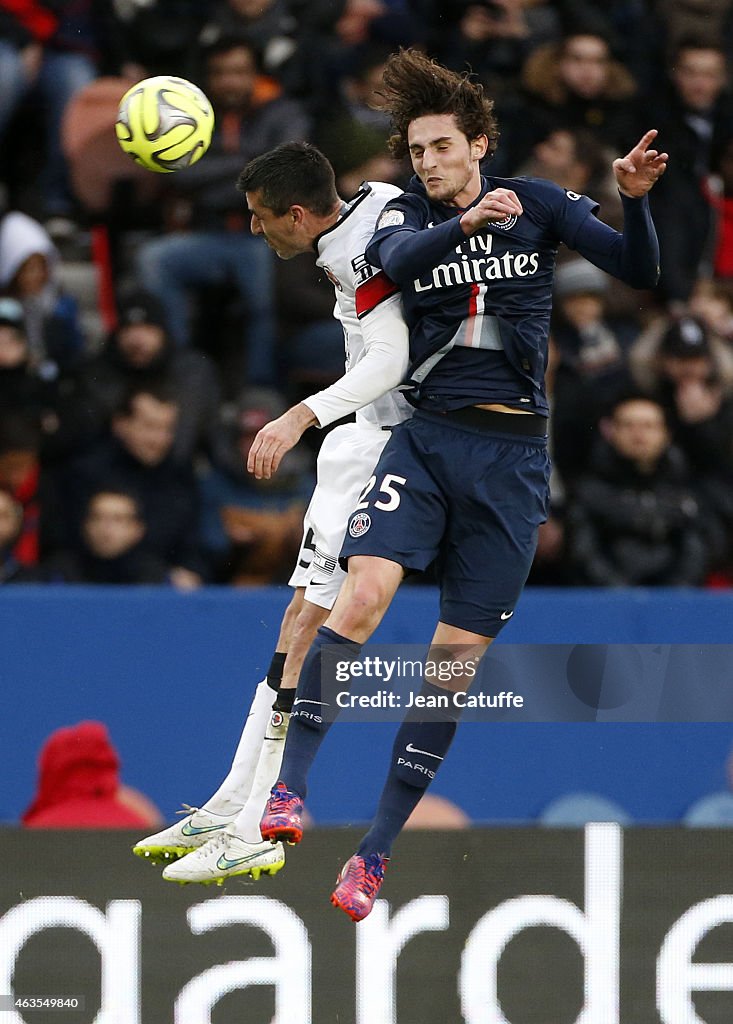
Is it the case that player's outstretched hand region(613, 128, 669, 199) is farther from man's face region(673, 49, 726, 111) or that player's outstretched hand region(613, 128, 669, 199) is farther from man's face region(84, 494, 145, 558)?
man's face region(673, 49, 726, 111)

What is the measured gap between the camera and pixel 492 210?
456 centimetres

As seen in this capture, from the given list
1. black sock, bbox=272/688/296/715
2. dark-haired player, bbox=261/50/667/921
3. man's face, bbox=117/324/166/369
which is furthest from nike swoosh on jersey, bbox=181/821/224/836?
man's face, bbox=117/324/166/369

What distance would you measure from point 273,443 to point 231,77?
3258mm

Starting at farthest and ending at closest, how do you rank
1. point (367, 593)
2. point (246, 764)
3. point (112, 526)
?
point (112, 526) → point (246, 764) → point (367, 593)

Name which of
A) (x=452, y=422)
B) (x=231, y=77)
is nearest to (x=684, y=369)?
(x=231, y=77)

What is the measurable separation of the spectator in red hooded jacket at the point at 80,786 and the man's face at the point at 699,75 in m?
4.01

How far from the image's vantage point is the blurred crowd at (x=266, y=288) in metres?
7.23

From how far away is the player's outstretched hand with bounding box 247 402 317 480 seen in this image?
191 inches

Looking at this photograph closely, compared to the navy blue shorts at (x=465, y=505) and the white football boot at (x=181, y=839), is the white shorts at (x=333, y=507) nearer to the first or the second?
the navy blue shorts at (x=465, y=505)

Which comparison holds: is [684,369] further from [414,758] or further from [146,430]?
[414,758]

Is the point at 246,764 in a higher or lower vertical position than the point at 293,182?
lower

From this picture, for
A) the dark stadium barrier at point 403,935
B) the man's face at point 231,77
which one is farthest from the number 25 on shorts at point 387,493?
the man's face at point 231,77

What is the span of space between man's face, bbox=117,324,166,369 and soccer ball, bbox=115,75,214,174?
1.90 meters

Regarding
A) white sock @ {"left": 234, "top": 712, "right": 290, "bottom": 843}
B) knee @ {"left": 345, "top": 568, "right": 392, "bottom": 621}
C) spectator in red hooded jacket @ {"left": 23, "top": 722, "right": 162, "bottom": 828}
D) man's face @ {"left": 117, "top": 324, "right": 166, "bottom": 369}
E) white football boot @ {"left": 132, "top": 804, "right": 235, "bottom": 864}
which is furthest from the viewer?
man's face @ {"left": 117, "top": 324, "right": 166, "bottom": 369}
